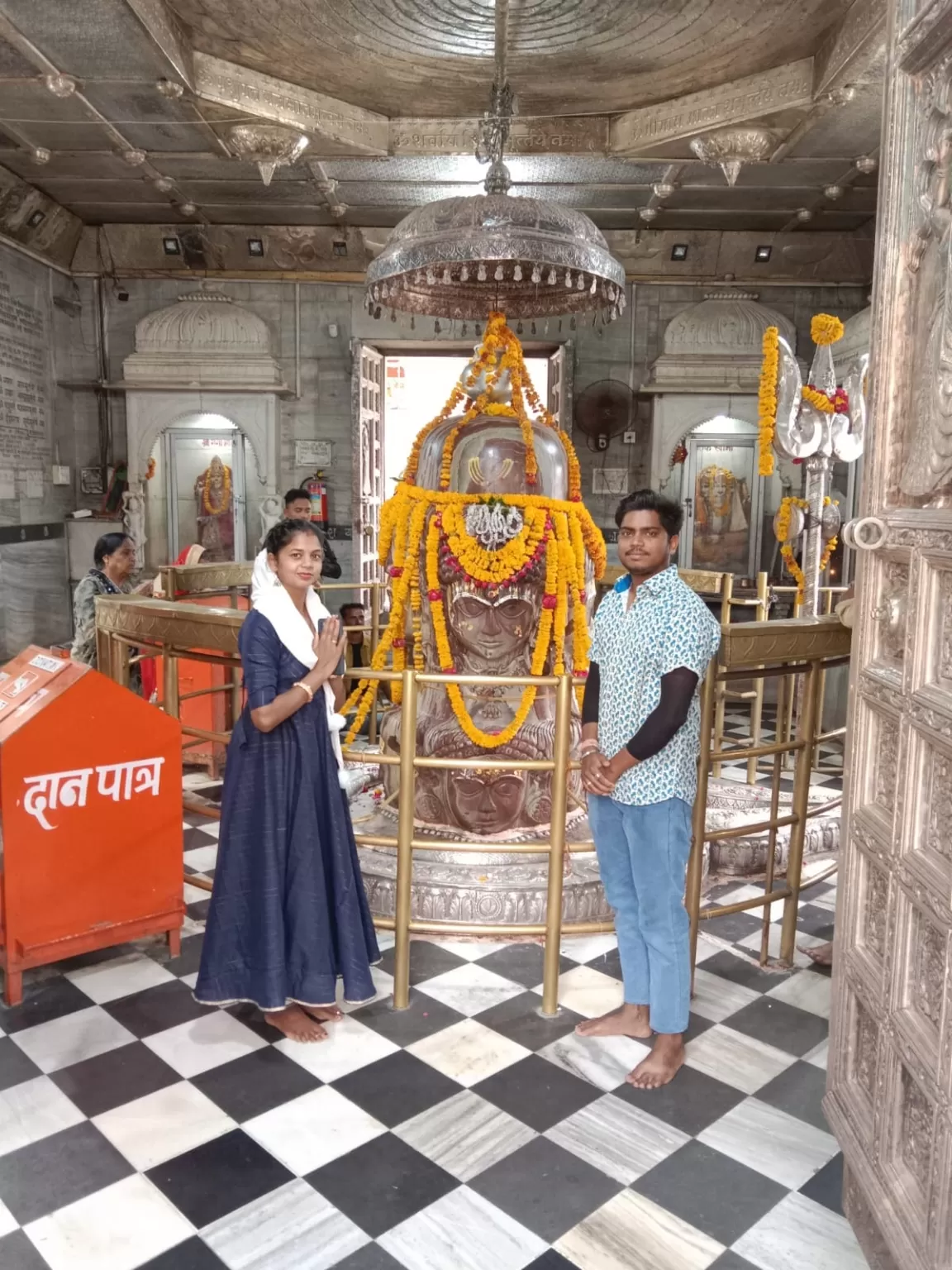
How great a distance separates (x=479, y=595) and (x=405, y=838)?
1.62 m

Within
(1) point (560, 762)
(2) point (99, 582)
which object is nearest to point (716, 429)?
(2) point (99, 582)

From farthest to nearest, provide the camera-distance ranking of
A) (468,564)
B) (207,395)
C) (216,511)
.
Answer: (216,511), (207,395), (468,564)

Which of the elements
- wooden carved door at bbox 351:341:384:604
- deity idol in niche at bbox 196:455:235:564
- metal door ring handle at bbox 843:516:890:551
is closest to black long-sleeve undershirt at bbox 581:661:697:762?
metal door ring handle at bbox 843:516:890:551

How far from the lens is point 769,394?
5.29 meters

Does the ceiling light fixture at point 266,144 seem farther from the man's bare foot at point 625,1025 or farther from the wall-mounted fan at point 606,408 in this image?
the man's bare foot at point 625,1025

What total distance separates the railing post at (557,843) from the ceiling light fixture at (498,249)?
2.01 metres

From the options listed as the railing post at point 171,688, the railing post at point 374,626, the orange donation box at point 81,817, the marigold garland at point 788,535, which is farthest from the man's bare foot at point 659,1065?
the railing post at point 374,626

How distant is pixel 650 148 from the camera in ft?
22.5

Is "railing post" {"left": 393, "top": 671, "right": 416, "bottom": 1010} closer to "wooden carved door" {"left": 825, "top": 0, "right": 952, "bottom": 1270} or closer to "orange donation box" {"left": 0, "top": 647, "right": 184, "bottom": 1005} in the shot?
"orange donation box" {"left": 0, "top": 647, "right": 184, "bottom": 1005}

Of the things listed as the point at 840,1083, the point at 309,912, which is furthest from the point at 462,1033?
the point at 840,1083

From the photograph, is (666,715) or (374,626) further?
(374,626)

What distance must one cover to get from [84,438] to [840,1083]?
9.52 meters

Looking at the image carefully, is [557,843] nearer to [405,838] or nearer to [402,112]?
[405,838]

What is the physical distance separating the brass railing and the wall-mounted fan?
657 cm
